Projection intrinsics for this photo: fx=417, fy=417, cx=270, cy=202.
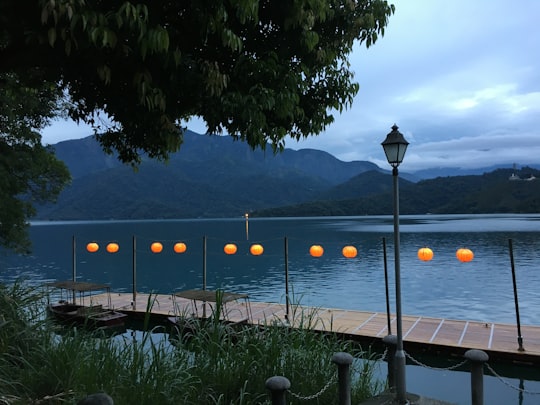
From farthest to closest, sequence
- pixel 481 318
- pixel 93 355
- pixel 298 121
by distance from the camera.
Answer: pixel 481 318, pixel 298 121, pixel 93 355

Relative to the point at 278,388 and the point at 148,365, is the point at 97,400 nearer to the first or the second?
the point at 278,388

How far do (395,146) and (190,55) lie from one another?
124 inches

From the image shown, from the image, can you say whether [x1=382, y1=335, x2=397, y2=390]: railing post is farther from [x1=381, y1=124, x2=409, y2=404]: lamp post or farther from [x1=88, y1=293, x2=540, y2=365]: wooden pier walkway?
[x1=88, y1=293, x2=540, y2=365]: wooden pier walkway

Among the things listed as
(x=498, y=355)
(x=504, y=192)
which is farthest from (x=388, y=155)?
(x=504, y=192)

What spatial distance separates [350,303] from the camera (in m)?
23.0

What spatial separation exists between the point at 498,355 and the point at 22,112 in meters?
18.5

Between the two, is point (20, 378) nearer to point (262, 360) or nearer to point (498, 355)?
point (262, 360)

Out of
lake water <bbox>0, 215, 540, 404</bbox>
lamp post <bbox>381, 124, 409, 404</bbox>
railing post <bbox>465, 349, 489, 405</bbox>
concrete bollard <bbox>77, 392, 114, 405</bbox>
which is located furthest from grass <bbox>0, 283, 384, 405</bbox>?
lake water <bbox>0, 215, 540, 404</bbox>

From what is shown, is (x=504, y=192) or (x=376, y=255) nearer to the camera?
(x=376, y=255)

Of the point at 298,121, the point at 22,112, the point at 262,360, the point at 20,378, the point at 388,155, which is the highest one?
the point at 22,112

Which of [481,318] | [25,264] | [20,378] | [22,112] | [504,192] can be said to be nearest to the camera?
[20,378]

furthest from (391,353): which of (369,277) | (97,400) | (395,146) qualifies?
(369,277)

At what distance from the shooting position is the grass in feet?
13.1

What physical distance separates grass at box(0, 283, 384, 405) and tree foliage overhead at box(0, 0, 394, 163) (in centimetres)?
251
